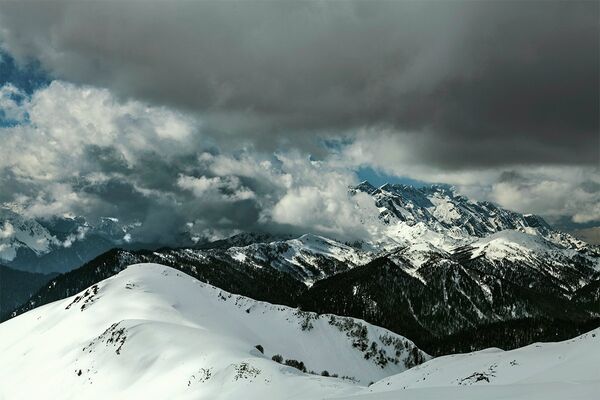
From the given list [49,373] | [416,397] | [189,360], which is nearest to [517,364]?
[416,397]

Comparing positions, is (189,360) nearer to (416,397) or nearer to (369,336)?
(416,397)

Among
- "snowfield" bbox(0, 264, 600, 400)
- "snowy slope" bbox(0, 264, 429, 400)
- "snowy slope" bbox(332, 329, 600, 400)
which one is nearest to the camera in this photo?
"snowy slope" bbox(332, 329, 600, 400)

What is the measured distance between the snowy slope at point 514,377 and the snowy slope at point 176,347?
35.4 ft

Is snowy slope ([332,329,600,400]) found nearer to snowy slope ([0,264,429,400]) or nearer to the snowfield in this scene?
the snowfield

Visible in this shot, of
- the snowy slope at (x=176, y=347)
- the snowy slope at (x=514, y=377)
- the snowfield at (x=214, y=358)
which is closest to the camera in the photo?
the snowy slope at (x=514, y=377)

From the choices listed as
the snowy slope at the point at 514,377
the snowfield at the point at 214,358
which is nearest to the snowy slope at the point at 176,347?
the snowfield at the point at 214,358

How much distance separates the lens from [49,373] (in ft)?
237

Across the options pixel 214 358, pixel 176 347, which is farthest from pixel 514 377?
pixel 176 347

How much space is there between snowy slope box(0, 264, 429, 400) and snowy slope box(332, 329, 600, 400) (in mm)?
10805

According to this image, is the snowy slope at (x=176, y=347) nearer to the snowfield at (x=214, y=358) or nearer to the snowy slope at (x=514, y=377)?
the snowfield at (x=214, y=358)

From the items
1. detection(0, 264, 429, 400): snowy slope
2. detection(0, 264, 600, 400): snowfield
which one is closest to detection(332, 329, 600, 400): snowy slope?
detection(0, 264, 600, 400): snowfield

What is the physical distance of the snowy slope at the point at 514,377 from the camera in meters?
24.5

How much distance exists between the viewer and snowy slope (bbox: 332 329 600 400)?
24.5 metres

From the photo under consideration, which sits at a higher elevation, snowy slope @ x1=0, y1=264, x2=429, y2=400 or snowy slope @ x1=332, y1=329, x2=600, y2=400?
snowy slope @ x1=0, y1=264, x2=429, y2=400
